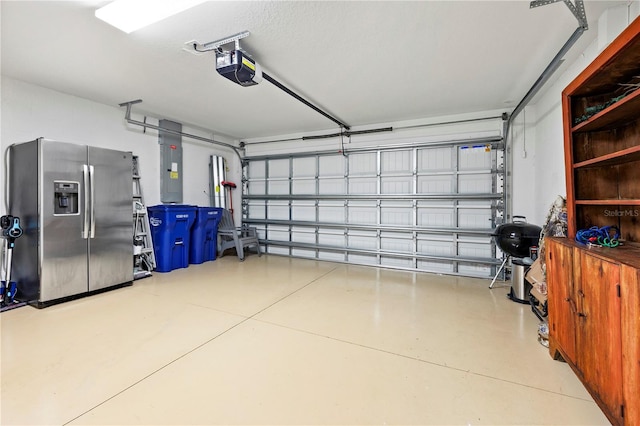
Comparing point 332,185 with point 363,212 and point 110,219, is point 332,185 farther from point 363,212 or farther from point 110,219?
point 110,219

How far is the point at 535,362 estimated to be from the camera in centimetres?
207

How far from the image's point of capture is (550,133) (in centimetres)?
343

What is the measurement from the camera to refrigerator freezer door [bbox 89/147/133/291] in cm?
354

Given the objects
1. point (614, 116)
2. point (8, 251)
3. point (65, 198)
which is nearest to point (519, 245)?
point (614, 116)

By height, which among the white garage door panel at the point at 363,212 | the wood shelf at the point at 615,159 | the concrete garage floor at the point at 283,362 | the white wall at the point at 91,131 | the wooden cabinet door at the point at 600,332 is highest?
the white wall at the point at 91,131

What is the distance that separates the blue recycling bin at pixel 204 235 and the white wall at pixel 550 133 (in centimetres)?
531

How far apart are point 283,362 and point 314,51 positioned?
9.20 ft

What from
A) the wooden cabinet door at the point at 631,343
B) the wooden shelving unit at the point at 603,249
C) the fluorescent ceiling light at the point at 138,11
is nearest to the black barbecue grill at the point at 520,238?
the wooden shelving unit at the point at 603,249

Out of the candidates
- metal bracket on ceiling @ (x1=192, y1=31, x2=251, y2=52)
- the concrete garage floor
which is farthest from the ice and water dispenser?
metal bracket on ceiling @ (x1=192, y1=31, x2=251, y2=52)

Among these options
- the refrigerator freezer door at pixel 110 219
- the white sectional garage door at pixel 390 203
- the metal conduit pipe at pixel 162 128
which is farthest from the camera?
the white sectional garage door at pixel 390 203

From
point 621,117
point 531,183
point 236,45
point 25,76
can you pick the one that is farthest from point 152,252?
point 531,183

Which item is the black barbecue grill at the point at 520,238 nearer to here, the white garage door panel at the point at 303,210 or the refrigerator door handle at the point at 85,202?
the white garage door panel at the point at 303,210

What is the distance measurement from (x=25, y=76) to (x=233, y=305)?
3730 mm

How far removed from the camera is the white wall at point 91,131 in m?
3.41
